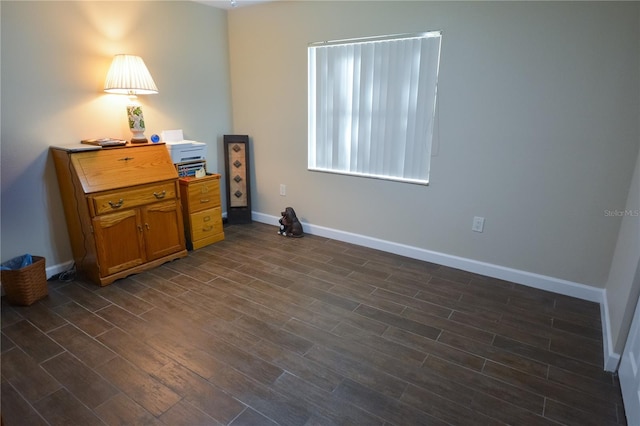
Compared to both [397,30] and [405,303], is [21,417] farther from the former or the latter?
[397,30]

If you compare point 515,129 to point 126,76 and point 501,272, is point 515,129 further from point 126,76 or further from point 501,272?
point 126,76

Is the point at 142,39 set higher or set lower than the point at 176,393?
higher

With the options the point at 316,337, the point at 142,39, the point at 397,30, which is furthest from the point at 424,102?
the point at 142,39

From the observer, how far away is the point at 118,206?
8.71ft

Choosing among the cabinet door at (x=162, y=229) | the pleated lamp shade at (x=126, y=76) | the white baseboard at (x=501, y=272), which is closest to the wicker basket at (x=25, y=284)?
the cabinet door at (x=162, y=229)

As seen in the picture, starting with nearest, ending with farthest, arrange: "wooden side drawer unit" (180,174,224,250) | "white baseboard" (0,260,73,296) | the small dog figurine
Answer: "white baseboard" (0,260,73,296) < "wooden side drawer unit" (180,174,224,250) < the small dog figurine

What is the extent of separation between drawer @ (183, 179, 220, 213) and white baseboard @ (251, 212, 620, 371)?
1017 millimetres

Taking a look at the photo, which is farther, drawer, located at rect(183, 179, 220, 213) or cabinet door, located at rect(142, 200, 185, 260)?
drawer, located at rect(183, 179, 220, 213)

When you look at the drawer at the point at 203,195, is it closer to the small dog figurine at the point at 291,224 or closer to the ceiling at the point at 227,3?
the small dog figurine at the point at 291,224

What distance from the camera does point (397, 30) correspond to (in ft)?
9.45

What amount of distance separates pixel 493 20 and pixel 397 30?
71cm

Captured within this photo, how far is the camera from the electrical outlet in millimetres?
2852

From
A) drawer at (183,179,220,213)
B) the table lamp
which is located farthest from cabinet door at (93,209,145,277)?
the table lamp

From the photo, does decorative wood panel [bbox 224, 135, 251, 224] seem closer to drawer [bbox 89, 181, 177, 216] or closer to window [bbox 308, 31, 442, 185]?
window [bbox 308, 31, 442, 185]
